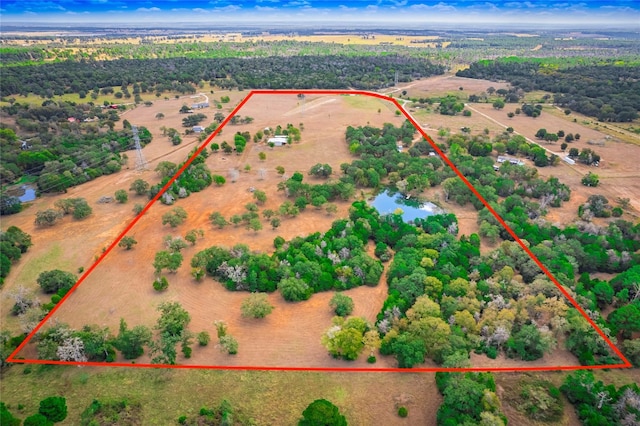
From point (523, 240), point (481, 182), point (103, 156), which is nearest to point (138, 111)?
point (103, 156)

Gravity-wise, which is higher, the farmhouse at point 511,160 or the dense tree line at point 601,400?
the farmhouse at point 511,160

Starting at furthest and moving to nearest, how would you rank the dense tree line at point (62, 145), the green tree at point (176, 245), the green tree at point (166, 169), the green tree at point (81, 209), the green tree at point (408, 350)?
the green tree at point (166, 169)
the dense tree line at point (62, 145)
the green tree at point (81, 209)
the green tree at point (176, 245)
the green tree at point (408, 350)

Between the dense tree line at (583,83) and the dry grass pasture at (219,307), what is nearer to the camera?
the dry grass pasture at (219,307)

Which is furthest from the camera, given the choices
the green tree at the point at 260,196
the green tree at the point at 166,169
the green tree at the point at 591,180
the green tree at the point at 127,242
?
the green tree at the point at 166,169

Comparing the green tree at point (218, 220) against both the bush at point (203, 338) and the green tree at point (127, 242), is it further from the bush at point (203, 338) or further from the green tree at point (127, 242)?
the bush at point (203, 338)

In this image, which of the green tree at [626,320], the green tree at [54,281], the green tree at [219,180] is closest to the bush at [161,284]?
the green tree at [54,281]

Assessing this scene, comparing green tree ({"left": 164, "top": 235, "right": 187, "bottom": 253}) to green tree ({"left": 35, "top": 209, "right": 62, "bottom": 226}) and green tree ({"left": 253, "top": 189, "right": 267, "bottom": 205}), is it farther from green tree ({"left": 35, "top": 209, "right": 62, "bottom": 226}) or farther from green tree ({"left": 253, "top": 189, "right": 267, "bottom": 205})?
green tree ({"left": 35, "top": 209, "right": 62, "bottom": 226})

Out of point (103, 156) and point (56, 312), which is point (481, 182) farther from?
point (103, 156)
